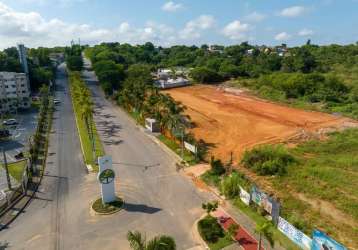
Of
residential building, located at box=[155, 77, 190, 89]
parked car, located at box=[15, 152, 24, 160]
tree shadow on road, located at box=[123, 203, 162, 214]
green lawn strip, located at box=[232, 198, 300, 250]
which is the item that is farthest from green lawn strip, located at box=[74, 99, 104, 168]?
residential building, located at box=[155, 77, 190, 89]

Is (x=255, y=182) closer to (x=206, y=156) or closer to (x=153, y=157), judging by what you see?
(x=206, y=156)

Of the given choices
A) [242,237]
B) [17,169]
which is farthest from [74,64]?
[242,237]

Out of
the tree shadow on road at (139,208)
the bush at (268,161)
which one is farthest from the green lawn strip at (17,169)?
the bush at (268,161)

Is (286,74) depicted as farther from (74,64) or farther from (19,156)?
(74,64)

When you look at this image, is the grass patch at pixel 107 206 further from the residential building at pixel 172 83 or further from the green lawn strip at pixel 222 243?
the residential building at pixel 172 83

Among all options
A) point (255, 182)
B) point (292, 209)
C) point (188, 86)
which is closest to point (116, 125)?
point (255, 182)
